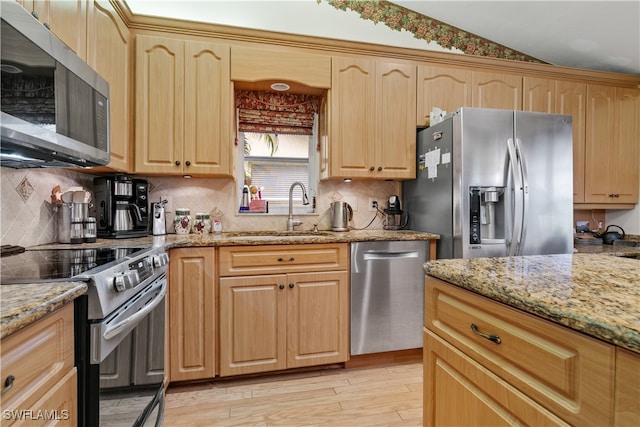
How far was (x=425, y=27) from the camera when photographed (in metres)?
2.93

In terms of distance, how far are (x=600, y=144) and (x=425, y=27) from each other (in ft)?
6.42

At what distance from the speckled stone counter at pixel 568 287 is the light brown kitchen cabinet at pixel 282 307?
1102mm

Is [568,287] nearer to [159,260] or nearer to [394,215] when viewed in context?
[159,260]

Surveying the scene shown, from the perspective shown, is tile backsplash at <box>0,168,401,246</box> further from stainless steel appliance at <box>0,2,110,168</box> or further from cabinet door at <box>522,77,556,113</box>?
cabinet door at <box>522,77,556,113</box>

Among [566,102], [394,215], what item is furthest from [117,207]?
[566,102]

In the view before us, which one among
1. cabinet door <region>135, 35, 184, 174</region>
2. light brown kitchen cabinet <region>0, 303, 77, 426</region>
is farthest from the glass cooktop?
cabinet door <region>135, 35, 184, 174</region>

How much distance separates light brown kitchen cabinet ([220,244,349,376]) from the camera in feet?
6.37

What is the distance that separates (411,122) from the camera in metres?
2.53

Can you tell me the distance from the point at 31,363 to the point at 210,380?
1.46 meters

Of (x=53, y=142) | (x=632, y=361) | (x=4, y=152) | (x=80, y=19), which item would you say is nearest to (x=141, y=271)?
(x=53, y=142)

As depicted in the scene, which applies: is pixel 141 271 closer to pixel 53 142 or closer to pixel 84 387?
pixel 84 387

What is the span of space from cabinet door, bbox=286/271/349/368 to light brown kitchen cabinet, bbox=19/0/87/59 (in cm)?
166

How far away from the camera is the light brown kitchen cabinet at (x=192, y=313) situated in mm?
1855

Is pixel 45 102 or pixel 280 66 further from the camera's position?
pixel 280 66
